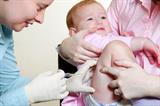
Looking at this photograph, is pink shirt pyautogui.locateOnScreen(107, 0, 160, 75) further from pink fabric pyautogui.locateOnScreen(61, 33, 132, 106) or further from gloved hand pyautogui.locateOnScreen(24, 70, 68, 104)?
gloved hand pyautogui.locateOnScreen(24, 70, 68, 104)

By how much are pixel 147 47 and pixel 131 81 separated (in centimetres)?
13

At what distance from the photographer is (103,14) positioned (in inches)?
50.8

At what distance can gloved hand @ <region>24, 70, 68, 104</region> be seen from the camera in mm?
1070

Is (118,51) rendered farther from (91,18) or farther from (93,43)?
(91,18)

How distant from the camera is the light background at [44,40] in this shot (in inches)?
85.1

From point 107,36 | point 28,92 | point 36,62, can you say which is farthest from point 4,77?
point 36,62

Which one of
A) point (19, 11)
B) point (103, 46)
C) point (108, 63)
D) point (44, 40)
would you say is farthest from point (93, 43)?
point (44, 40)

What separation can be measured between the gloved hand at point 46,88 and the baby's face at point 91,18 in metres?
0.23

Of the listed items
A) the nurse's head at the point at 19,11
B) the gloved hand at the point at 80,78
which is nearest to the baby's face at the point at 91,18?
the gloved hand at the point at 80,78

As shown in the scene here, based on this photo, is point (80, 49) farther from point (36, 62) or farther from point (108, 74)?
point (36, 62)

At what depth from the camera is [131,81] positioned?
1.02 meters

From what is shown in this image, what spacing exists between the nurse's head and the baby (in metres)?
0.25

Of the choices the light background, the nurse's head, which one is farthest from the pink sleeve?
the light background

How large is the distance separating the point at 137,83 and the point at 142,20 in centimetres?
26
